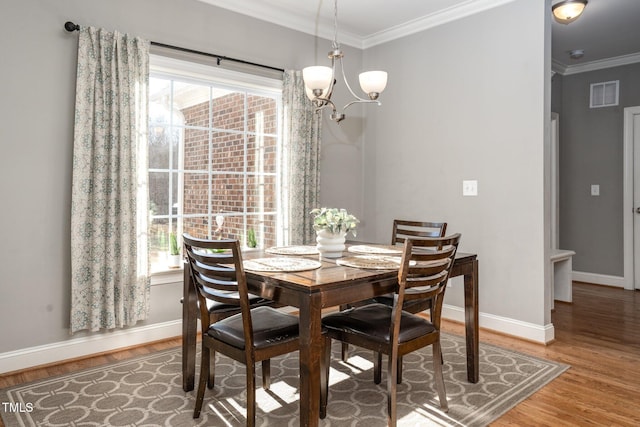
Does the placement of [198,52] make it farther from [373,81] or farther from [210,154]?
[373,81]

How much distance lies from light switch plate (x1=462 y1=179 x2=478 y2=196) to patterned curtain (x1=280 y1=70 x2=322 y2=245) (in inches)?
54.2

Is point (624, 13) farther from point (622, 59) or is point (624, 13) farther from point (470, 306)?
point (470, 306)

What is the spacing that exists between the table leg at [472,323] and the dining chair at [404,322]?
40cm

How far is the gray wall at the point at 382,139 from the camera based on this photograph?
2.72 m

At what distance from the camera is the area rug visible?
7.02 ft

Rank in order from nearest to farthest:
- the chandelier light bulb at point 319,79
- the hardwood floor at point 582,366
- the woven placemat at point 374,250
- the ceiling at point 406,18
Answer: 1. the hardwood floor at point 582,366
2. the chandelier light bulb at point 319,79
3. the woven placemat at point 374,250
4. the ceiling at point 406,18

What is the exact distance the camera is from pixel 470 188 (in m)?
3.78

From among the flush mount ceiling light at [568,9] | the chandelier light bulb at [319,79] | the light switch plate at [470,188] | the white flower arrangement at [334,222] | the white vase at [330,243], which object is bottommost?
the white vase at [330,243]

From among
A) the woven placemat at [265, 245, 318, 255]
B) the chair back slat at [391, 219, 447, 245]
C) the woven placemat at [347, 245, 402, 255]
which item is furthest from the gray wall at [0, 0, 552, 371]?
the woven placemat at [347, 245, 402, 255]

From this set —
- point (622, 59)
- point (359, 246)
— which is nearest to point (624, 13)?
point (622, 59)

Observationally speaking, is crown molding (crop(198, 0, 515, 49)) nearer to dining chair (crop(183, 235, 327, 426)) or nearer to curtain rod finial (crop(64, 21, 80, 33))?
curtain rod finial (crop(64, 21, 80, 33))

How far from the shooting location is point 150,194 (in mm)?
3316

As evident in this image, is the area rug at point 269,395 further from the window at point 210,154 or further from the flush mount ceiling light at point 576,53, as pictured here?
the flush mount ceiling light at point 576,53

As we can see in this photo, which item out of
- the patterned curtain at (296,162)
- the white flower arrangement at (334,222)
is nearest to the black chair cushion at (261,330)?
the white flower arrangement at (334,222)
